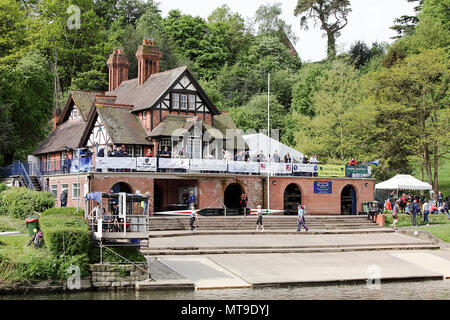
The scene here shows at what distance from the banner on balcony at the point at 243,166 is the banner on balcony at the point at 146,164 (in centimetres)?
528

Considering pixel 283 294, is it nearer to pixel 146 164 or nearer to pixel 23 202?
pixel 146 164

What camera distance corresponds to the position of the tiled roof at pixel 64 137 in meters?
48.6

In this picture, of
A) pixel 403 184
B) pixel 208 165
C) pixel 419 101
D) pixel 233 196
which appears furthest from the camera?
pixel 419 101

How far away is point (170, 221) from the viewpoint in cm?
3678

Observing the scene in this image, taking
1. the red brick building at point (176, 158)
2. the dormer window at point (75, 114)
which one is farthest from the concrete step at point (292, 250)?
the dormer window at point (75, 114)

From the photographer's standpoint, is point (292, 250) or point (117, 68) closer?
point (292, 250)

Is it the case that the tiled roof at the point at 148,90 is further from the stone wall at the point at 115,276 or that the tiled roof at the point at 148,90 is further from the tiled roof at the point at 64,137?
the stone wall at the point at 115,276

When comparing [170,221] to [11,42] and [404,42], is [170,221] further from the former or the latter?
[404,42]

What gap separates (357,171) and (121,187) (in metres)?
16.9

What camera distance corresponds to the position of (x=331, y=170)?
4606cm

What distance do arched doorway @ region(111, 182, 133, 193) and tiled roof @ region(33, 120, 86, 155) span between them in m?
7.71

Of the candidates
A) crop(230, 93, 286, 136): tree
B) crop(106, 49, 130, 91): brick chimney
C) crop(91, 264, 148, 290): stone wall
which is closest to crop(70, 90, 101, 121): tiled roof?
crop(106, 49, 130, 91): brick chimney

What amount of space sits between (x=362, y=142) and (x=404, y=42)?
18.7m

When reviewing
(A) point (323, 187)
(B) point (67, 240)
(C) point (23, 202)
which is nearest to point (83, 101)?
(C) point (23, 202)
